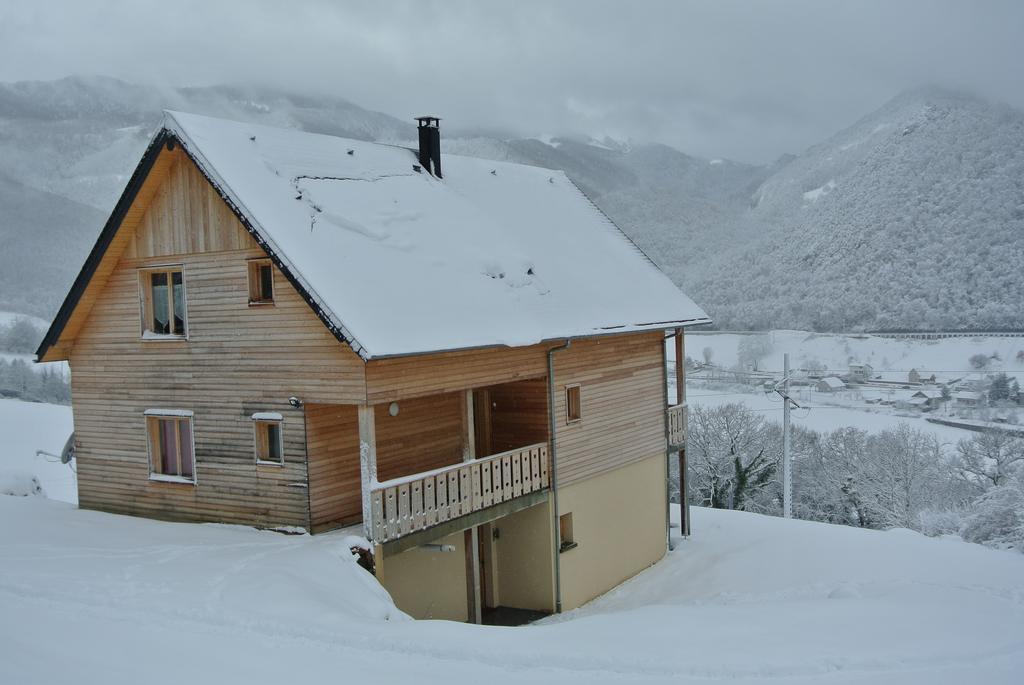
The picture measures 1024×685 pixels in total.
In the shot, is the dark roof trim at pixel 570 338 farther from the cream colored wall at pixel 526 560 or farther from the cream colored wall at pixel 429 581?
the cream colored wall at pixel 429 581

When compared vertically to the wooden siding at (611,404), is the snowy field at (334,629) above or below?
below

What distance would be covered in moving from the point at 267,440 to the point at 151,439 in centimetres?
284

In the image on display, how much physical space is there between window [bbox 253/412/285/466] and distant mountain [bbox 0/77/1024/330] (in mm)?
65996

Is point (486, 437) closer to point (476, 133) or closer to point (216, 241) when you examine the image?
point (216, 241)

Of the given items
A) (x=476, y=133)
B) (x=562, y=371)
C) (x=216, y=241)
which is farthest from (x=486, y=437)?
(x=476, y=133)

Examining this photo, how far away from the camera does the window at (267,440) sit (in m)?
14.8

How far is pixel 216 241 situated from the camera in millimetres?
14969

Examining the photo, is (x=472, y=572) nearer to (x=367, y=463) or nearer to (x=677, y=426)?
(x=367, y=463)

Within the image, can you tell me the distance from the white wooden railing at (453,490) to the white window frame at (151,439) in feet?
11.9

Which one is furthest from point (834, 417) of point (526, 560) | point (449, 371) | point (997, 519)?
point (449, 371)

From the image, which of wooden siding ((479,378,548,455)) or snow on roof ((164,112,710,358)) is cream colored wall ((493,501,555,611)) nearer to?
wooden siding ((479,378,548,455))

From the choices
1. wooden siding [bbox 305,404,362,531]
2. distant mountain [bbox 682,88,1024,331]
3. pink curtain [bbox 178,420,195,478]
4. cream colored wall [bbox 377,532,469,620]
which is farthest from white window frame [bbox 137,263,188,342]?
distant mountain [bbox 682,88,1024,331]

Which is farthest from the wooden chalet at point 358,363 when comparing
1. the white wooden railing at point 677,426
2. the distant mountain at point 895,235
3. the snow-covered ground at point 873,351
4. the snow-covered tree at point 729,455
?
the distant mountain at point 895,235

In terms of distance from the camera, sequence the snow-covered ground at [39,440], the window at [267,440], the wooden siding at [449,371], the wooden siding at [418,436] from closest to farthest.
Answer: the wooden siding at [449,371] < the window at [267,440] < the wooden siding at [418,436] < the snow-covered ground at [39,440]
